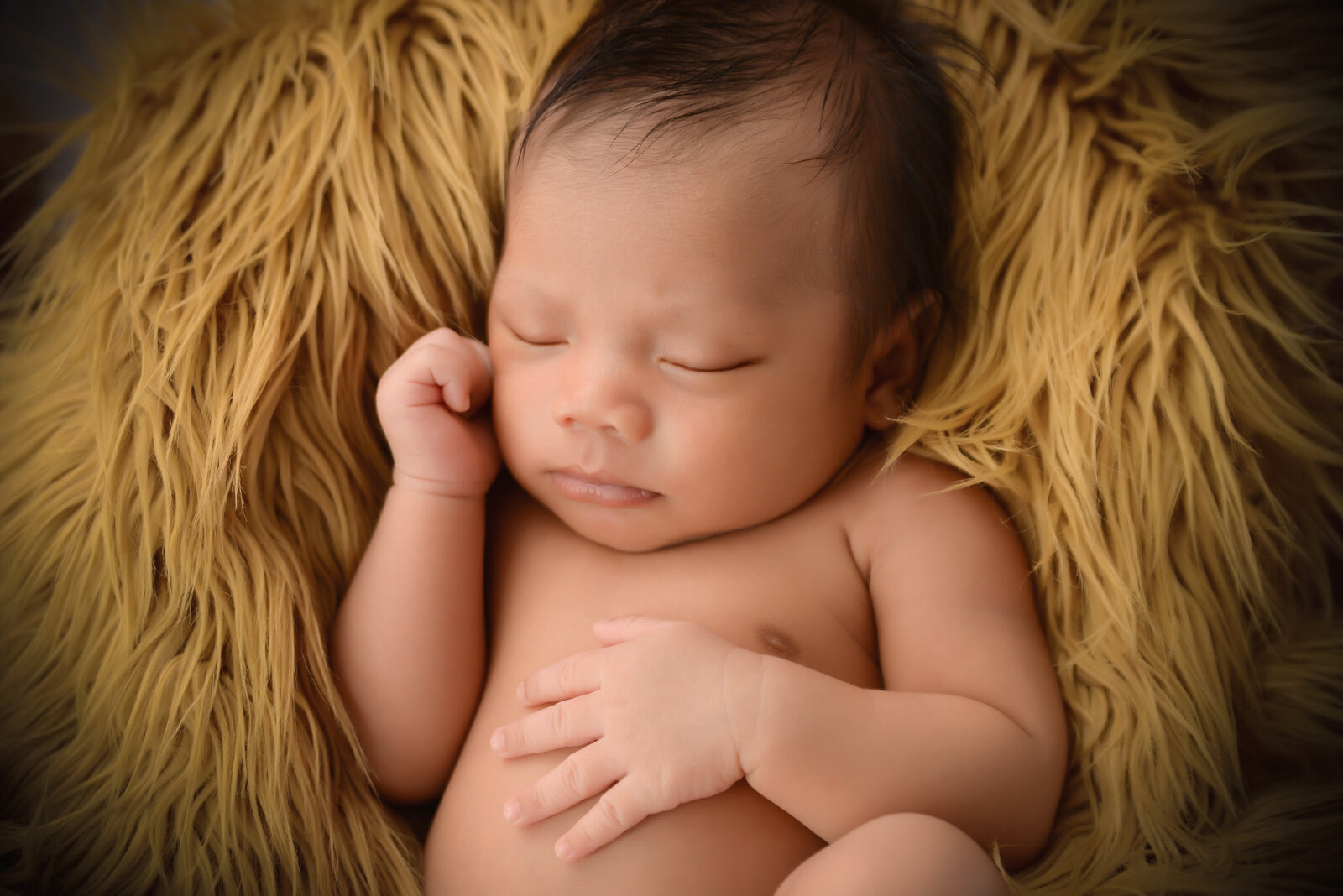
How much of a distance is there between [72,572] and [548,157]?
66cm

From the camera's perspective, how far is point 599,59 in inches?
38.5

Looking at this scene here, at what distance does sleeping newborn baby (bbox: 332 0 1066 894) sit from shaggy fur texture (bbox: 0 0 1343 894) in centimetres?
7

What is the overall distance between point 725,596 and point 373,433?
0.48m

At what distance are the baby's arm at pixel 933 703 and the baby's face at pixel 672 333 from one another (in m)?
0.16

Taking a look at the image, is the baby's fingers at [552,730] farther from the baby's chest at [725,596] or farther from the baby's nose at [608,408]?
the baby's nose at [608,408]

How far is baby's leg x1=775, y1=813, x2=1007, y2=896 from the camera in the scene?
0.75 metres

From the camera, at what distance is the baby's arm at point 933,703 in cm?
85

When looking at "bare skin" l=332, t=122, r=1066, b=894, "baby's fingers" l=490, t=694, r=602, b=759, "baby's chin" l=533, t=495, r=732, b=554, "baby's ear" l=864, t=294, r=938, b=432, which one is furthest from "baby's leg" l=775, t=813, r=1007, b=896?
"baby's ear" l=864, t=294, r=938, b=432

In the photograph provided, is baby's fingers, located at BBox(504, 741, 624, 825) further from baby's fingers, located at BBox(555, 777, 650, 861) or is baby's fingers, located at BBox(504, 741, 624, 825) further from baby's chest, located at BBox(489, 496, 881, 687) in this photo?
baby's chest, located at BBox(489, 496, 881, 687)

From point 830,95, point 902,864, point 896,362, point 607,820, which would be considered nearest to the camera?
point 902,864

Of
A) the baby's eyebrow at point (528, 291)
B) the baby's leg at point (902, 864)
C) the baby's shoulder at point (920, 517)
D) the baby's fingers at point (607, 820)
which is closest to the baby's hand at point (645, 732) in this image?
the baby's fingers at point (607, 820)

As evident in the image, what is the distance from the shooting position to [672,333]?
94 centimetres

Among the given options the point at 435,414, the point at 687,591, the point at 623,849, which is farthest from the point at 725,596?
the point at 435,414

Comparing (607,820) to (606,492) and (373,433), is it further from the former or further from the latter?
(373,433)
